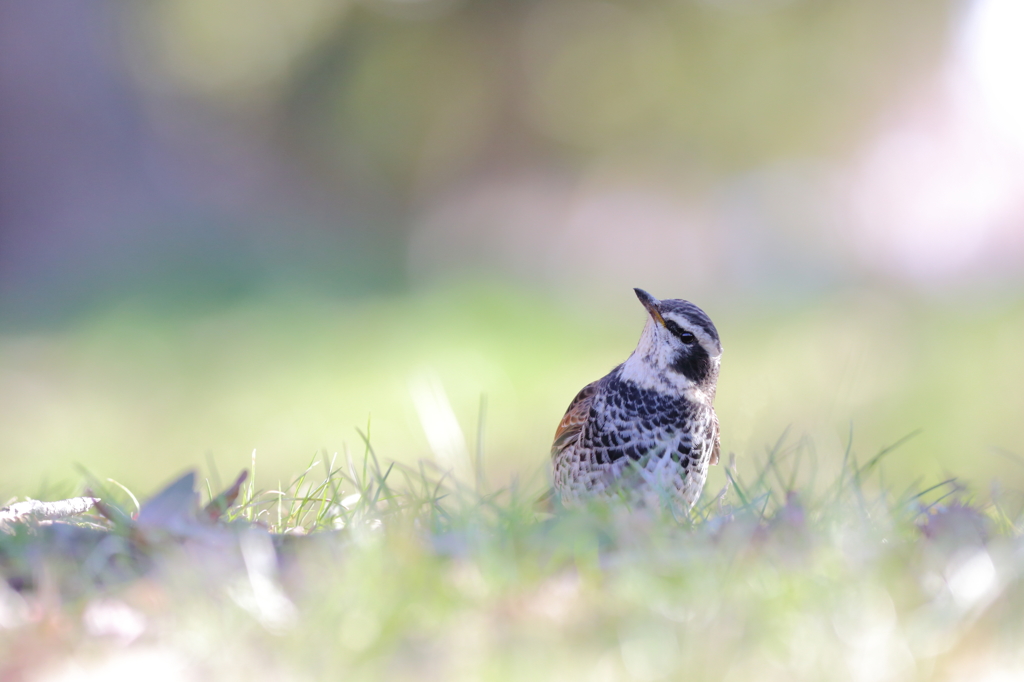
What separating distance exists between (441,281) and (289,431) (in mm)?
5733

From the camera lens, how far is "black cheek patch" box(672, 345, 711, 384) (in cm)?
450

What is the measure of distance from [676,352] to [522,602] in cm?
240

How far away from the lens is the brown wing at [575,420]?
4.64 meters

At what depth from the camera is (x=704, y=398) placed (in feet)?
15.0

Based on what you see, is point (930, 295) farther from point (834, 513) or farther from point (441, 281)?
point (834, 513)

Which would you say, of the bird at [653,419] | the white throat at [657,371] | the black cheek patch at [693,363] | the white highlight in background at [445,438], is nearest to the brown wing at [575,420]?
the bird at [653,419]

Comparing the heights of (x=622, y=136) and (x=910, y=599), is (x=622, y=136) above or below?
above

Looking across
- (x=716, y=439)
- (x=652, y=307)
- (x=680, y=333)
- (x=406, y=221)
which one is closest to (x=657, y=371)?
(x=680, y=333)

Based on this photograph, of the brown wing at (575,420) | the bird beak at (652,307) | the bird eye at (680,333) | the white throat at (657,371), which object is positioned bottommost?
the brown wing at (575,420)

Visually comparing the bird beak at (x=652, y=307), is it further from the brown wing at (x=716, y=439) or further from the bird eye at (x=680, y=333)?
the brown wing at (x=716, y=439)

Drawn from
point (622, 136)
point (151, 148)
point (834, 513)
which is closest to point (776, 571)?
point (834, 513)

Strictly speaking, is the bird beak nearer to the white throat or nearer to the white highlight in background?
the white throat

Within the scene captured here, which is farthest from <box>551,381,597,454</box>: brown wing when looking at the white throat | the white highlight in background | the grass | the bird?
the grass

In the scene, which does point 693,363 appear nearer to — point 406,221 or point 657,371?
point 657,371
